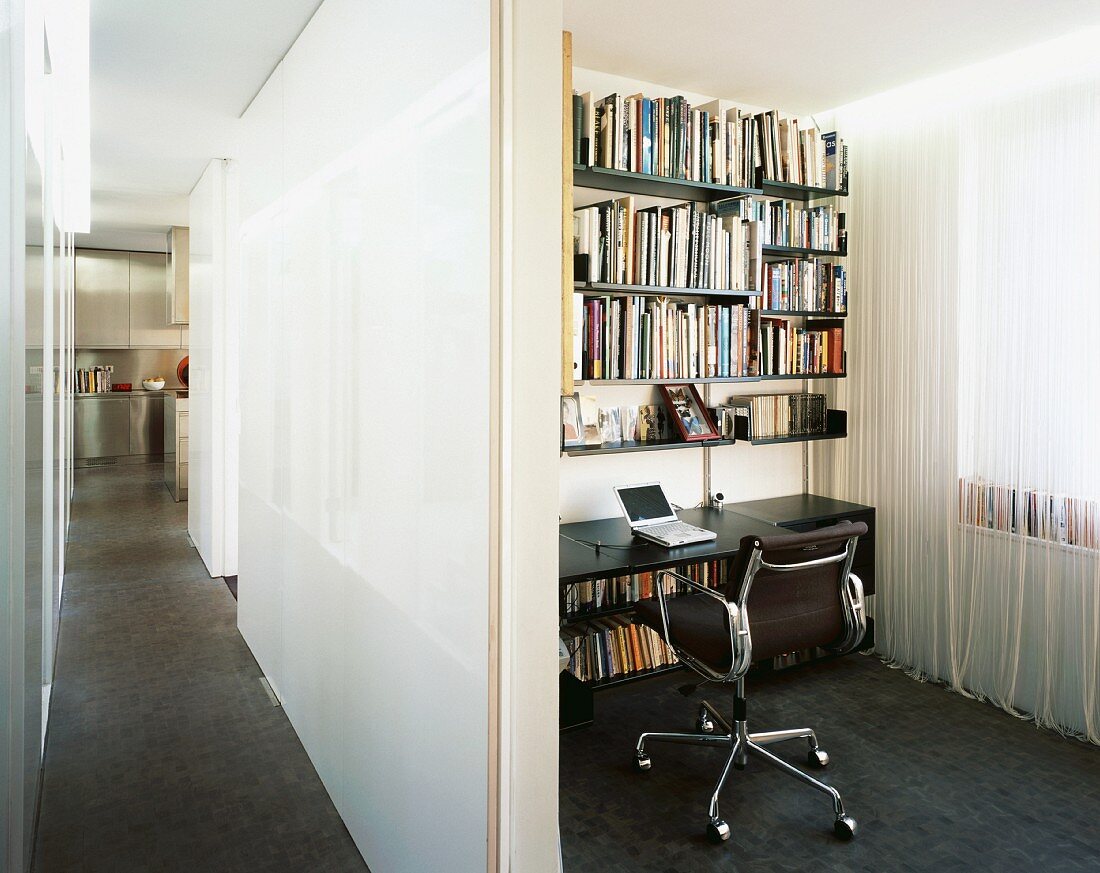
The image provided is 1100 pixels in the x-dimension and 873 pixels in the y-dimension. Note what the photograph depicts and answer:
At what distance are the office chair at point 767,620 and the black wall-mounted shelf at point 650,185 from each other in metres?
1.64

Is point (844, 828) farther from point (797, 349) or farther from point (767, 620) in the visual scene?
point (797, 349)

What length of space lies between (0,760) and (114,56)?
9.57 ft

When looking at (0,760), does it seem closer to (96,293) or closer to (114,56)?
(114,56)

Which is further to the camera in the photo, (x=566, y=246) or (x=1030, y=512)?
(x=1030, y=512)

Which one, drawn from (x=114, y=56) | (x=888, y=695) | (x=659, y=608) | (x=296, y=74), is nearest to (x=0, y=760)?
(x=659, y=608)

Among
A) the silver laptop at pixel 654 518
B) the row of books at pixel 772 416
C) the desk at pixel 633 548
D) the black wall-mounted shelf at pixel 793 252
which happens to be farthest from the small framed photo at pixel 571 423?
the black wall-mounted shelf at pixel 793 252

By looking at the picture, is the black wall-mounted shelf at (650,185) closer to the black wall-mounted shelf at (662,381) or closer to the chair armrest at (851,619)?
the black wall-mounted shelf at (662,381)

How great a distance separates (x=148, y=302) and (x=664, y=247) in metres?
9.45

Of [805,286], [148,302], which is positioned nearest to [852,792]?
[805,286]

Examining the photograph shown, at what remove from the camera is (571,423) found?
3.38 meters

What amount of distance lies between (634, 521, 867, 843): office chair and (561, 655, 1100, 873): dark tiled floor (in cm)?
9

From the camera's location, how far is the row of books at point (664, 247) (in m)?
3.27

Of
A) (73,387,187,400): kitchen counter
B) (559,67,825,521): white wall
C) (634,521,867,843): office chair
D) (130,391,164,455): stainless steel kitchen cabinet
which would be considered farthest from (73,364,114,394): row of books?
(634,521,867,843): office chair

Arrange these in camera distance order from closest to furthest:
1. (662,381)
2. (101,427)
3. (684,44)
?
(684,44), (662,381), (101,427)
